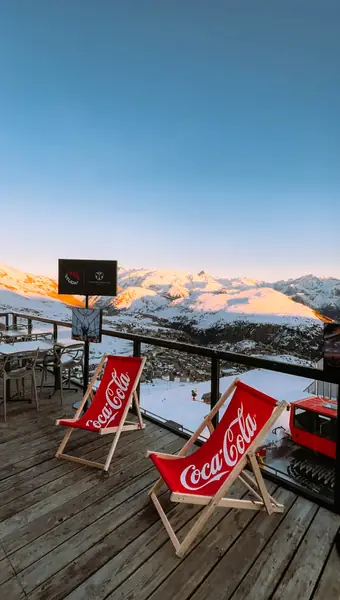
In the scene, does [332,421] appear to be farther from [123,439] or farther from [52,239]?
[52,239]

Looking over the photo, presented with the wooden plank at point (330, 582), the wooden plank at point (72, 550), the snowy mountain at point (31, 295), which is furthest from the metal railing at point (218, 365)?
the snowy mountain at point (31, 295)

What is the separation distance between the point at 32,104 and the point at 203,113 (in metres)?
5.12

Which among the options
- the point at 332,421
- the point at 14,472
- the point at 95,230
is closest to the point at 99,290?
the point at 14,472

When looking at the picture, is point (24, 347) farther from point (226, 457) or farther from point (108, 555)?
point (226, 457)

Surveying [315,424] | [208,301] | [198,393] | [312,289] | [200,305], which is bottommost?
[315,424]

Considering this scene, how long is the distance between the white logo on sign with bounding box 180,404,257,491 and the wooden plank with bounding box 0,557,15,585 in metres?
0.95

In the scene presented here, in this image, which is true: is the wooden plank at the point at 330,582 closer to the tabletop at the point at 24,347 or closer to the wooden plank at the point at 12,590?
the wooden plank at the point at 12,590

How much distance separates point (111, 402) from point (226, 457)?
135 centimetres

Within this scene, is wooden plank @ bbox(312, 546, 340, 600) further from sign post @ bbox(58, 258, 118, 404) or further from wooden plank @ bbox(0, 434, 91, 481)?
sign post @ bbox(58, 258, 118, 404)

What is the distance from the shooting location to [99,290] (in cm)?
365

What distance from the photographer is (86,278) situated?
367 centimetres

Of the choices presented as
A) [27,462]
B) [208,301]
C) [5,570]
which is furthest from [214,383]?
[208,301]

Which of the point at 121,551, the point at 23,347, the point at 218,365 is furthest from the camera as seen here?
the point at 23,347

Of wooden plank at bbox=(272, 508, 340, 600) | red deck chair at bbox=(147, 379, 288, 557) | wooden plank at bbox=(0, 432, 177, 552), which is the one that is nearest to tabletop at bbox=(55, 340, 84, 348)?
wooden plank at bbox=(0, 432, 177, 552)
